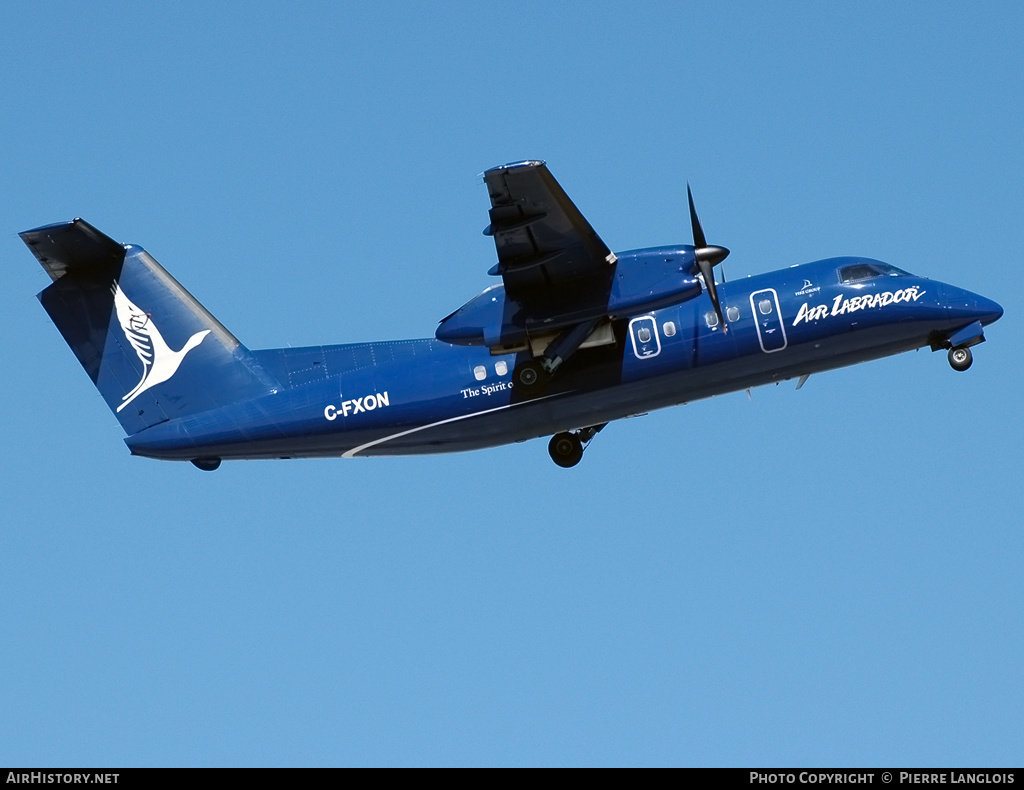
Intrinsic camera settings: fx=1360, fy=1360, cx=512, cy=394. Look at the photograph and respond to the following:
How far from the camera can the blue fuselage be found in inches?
898

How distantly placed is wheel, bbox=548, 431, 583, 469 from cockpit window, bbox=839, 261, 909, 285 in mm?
5488

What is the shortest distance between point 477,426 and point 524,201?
4293 mm

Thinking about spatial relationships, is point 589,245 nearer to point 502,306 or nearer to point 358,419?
point 502,306

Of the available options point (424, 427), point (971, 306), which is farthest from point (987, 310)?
point (424, 427)

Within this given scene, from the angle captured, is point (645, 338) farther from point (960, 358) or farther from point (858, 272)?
point (960, 358)

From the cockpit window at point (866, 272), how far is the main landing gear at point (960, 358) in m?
1.55

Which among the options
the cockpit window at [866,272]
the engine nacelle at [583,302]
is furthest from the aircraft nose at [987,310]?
the engine nacelle at [583,302]

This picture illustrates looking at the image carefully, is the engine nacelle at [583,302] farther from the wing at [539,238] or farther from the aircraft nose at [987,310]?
the aircraft nose at [987,310]

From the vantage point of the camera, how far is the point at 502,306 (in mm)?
22609

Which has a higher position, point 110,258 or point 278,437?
point 110,258

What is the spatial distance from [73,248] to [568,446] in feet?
31.3

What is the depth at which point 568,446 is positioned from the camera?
24.6m

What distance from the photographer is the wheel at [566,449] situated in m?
24.6
